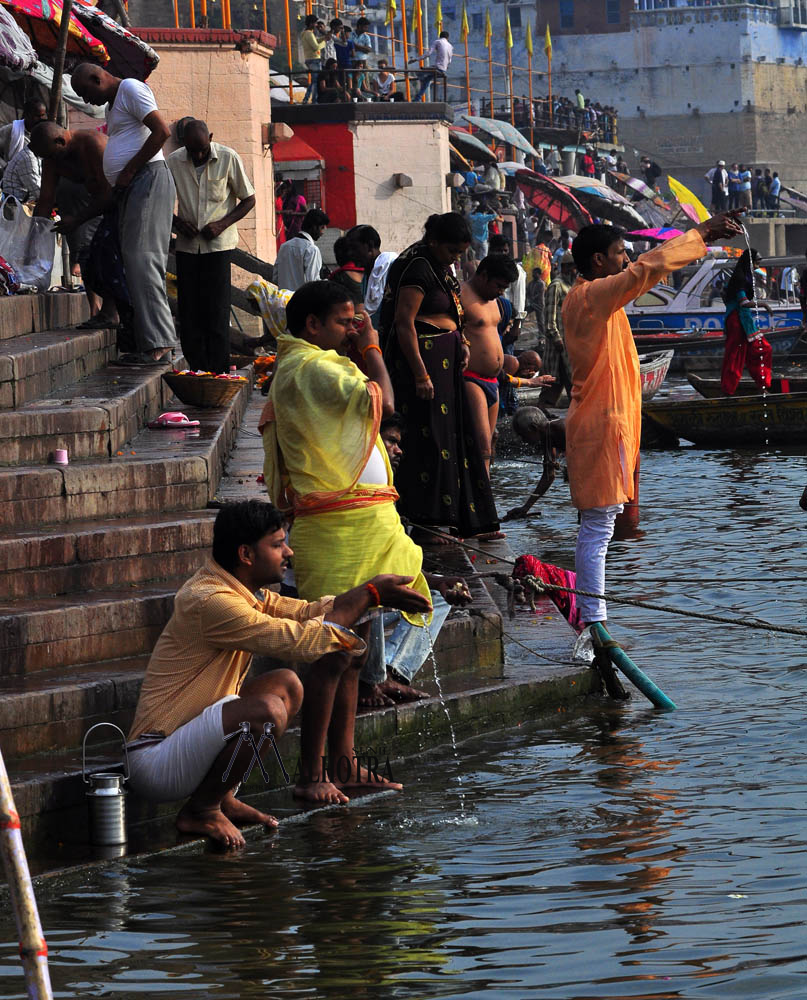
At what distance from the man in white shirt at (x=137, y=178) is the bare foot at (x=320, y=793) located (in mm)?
4453

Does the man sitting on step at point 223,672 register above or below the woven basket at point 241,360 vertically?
below

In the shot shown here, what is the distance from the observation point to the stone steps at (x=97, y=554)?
19.9 feet

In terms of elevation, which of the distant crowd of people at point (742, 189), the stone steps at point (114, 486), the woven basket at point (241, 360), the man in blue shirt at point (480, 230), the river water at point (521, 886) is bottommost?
the river water at point (521, 886)

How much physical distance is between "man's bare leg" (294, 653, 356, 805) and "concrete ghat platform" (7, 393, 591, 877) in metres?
0.07

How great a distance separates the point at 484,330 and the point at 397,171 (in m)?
19.3

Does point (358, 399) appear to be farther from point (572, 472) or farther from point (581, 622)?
point (581, 622)

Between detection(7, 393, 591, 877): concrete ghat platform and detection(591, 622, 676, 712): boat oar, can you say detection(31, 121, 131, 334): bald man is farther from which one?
detection(591, 622, 676, 712): boat oar

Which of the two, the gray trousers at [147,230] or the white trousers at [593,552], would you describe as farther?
the gray trousers at [147,230]

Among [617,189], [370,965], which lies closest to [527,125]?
[617,189]

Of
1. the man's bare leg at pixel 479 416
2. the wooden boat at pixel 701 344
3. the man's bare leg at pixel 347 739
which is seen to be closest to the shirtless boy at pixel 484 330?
the man's bare leg at pixel 479 416

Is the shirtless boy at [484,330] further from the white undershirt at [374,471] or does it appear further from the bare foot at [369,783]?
the bare foot at [369,783]

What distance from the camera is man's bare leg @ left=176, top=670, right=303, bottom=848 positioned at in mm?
4969

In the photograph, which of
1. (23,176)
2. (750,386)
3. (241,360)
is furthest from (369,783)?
(750,386)

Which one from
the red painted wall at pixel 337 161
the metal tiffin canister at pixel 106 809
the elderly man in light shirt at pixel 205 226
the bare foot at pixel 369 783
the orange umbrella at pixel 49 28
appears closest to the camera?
the metal tiffin canister at pixel 106 809
